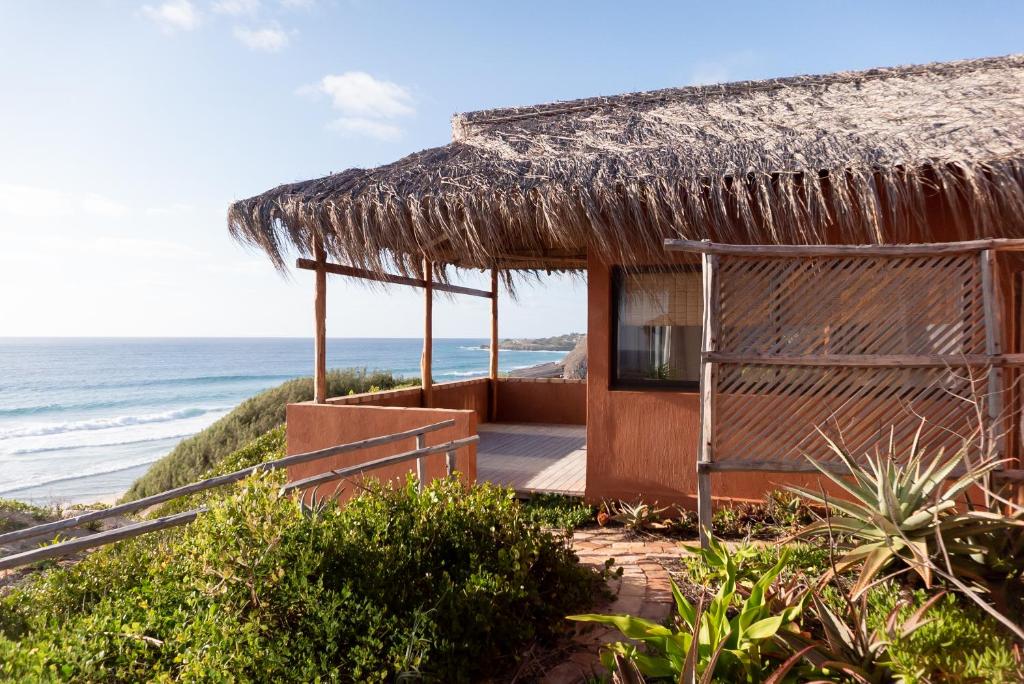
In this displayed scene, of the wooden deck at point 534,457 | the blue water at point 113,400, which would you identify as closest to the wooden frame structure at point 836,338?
the wooden deck at point 534,457

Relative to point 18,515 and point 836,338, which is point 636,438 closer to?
point 836,338

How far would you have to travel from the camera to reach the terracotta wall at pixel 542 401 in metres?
9.30

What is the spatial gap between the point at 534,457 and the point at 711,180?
3.58 metres

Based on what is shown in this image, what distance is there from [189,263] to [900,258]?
61936 mm

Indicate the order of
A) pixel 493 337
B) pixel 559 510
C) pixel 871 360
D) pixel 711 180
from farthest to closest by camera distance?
pixel 493 337, pixel 559 510, pixel 711 180, pixel 871 360

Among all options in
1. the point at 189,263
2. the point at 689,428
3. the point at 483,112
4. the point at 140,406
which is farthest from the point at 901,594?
the point at 189,263

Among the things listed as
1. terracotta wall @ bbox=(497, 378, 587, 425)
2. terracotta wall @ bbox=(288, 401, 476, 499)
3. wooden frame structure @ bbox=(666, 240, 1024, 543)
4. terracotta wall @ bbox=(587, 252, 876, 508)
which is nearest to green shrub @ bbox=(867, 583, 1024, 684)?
wooden frame structure @ bbox=(666, 240, 1024, 543)

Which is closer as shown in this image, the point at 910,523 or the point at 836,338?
the point at 910,523

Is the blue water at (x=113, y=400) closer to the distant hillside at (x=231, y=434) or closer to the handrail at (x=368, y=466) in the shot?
the distant hillside at (x=231, y=434)

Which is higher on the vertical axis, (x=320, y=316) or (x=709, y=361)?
(x=320, y=316)

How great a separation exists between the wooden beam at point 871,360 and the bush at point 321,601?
1488 mm

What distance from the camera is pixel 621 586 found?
11.3 feet

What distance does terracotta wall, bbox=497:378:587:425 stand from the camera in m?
9.30

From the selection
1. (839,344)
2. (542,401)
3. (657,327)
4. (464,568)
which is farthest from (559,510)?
(542,401)
